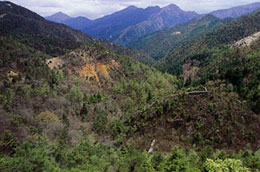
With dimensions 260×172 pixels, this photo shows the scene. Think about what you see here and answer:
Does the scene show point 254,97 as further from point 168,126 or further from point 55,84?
point 55,84

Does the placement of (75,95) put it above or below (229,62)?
below

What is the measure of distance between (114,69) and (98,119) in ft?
135

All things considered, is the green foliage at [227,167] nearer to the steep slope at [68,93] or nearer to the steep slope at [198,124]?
the steep slope at [198,124]

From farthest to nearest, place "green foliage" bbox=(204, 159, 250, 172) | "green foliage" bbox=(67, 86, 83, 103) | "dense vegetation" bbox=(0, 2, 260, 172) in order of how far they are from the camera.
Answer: "green foliage" bbox=(67, 86, 83, 103) < "dense vegetation" bbox=(0, 2, 260, 172) < "green foliage" bbox=(204, 159, 250, 172)

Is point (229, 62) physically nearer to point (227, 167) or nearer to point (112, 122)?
point (112, 122)

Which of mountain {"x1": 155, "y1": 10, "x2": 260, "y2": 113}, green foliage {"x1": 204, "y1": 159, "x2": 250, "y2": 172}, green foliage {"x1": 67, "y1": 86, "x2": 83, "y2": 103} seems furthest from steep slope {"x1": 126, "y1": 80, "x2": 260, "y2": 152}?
green foliage {"x1": 67, "y1": 86, "x2": 83, "y2": 103}

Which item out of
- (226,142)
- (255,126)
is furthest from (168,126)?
(255,126)

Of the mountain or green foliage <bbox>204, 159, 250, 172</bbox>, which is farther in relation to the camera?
the mountain

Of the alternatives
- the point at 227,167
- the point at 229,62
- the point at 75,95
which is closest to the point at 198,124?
the point at 227,167

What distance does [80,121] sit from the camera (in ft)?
205

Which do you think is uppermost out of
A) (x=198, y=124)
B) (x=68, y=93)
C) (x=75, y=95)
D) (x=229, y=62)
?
(x=229, y=62)

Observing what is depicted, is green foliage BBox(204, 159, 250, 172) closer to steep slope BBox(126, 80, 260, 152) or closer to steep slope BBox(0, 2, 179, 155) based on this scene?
steep slope BBox(126, 80, 260, 152)

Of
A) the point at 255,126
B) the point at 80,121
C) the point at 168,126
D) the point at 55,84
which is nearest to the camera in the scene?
the point at 255,126

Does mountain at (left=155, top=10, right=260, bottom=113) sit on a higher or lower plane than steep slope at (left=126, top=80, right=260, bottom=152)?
higher
